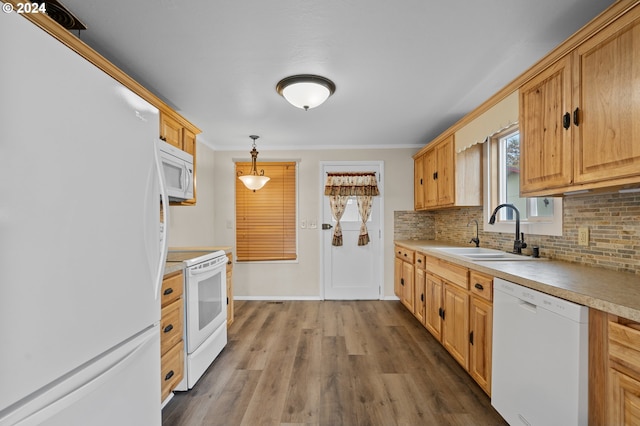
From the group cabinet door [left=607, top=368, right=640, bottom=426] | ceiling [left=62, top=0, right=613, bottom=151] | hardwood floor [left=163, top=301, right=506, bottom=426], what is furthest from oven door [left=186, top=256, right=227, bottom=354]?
cabinet door [left=607, top=368, right=640, bottom=426]

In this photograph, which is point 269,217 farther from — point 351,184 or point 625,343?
point 625,343

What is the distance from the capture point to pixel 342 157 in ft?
13.6

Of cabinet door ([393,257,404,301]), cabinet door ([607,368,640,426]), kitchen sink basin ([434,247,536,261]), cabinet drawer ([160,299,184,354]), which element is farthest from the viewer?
cabinet door ([393,257,404,301])

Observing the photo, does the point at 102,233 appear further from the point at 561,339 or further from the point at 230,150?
the point at 230,150

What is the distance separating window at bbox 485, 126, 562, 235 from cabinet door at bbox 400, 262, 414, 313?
0.99m

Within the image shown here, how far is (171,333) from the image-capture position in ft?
5.87

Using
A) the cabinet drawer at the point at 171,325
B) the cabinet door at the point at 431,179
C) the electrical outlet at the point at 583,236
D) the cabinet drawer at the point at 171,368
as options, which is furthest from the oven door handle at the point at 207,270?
the electrical outlet at the point at 583,236

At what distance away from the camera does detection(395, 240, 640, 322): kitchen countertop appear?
1.02 m

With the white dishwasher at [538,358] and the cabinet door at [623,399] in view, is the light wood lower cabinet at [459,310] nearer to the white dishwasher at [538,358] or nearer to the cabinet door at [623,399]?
the white dishwasher at [538,358]

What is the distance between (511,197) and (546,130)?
3.54 ft

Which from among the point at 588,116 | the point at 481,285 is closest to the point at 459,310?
the point at 481,285

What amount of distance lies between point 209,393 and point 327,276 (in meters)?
2.39

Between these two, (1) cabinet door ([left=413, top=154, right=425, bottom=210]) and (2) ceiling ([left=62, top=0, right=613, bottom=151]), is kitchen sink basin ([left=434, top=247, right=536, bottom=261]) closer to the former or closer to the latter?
(1) cabinet door ([left=413, top=154, right=425, bottom=210])

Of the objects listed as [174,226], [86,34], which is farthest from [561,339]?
[174,226]
